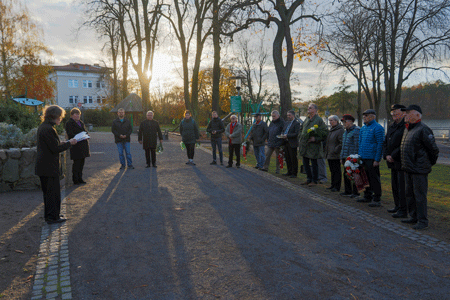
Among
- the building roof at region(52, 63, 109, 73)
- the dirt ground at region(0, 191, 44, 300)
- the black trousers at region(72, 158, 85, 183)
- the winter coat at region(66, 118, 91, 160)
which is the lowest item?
the dirt ground at region(0, 191, 44, 300)

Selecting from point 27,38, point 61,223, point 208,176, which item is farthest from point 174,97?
point 61,223

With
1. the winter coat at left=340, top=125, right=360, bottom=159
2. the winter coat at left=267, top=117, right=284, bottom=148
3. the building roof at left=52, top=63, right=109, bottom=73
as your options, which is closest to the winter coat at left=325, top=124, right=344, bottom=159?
the winter coat at left=340, top=125, right=360, bottom=159

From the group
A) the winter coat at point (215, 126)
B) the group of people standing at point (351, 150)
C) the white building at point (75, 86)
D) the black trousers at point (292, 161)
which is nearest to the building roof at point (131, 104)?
the winter coat at point (215, 126)

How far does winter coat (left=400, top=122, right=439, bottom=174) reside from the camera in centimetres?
559

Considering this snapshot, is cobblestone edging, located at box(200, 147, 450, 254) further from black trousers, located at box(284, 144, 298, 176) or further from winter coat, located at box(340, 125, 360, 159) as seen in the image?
black trousers, located at box(284, 144, 298, 176)

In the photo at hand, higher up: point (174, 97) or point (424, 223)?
point (174, 97)

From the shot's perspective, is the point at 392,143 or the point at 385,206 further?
the point at 385,206

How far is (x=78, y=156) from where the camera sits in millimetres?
9312

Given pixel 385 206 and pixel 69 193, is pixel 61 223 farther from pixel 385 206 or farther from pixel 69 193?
pixel 385 206

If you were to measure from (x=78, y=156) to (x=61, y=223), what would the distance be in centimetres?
372

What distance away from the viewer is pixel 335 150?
27.7ft

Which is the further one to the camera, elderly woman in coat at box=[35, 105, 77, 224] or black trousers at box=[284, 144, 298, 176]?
black trousers at box=[284, 144, 298, 176]

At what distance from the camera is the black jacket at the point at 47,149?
567 centimetres

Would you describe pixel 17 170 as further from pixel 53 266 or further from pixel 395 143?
pixel 395 143
